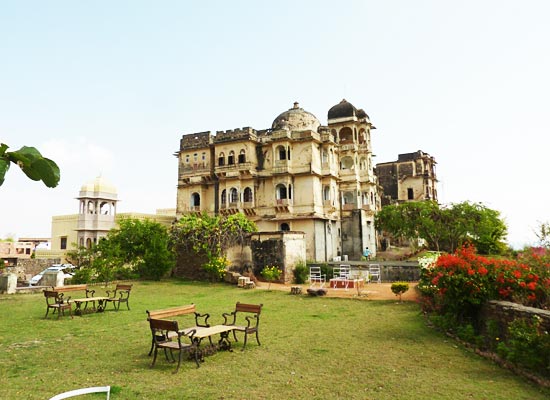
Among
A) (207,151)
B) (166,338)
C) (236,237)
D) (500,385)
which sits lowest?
(500,385)

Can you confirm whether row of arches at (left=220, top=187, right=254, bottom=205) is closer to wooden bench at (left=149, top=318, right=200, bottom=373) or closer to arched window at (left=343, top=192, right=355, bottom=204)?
arched window at (left=343, top=192, right=355, bottom=204)

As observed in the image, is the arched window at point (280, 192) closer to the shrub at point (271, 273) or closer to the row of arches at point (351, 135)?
the row of arches at point (351, 135)

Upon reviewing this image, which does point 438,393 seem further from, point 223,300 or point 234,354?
point 223,300

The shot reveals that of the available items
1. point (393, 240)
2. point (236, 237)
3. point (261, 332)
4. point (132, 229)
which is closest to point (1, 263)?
point (132, 229)

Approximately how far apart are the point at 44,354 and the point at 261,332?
4513 mm

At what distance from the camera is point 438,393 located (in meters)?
5.61

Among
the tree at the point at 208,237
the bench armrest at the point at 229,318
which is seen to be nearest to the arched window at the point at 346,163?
the tree at the point at 208,237

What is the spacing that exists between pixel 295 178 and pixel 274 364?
79.4 feet

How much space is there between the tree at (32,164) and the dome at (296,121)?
29445 mm

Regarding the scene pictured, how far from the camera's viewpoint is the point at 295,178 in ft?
101

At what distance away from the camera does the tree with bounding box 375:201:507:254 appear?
31.3 m

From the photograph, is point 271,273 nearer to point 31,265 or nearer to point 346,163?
point 346,163

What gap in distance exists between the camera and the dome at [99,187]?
1377 inches

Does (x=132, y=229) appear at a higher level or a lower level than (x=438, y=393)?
higher
